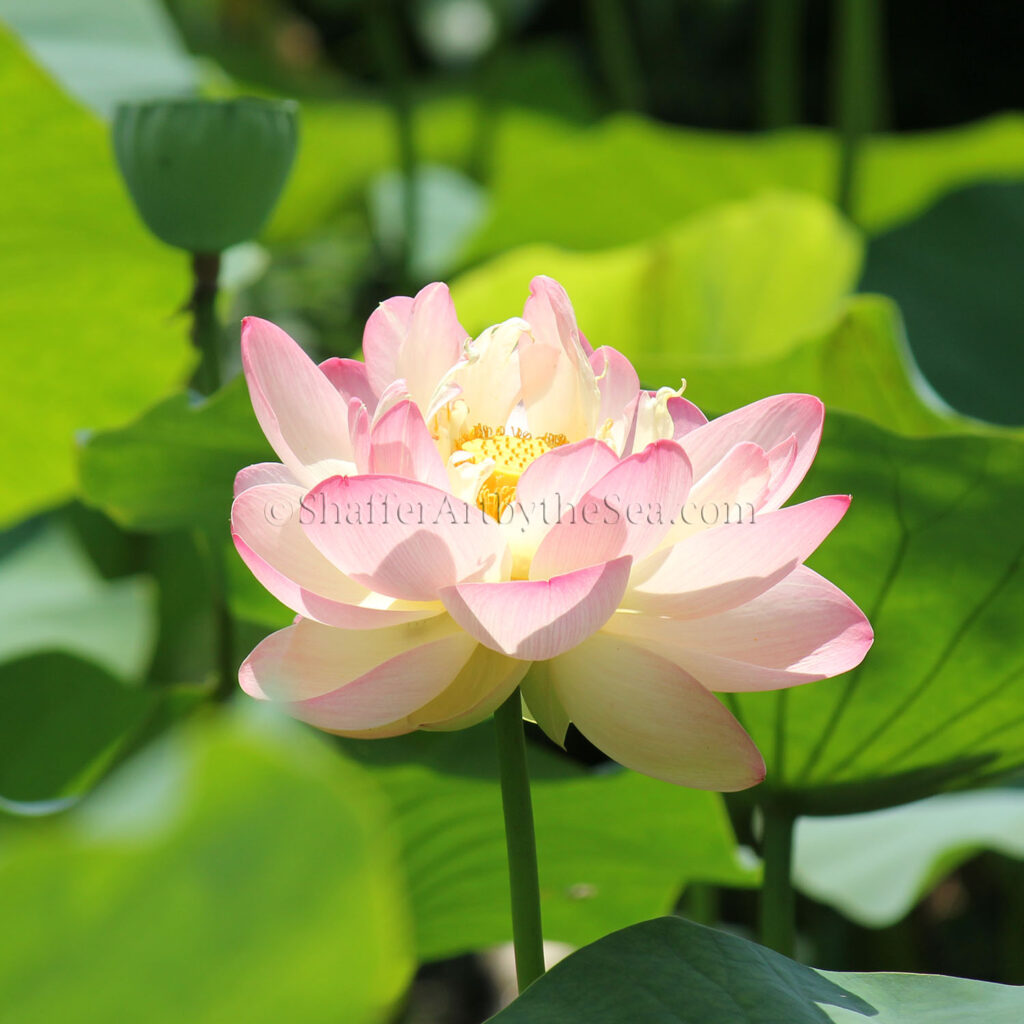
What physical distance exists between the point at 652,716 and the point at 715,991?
77 mm

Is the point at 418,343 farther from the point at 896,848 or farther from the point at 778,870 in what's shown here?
the point at 896,848

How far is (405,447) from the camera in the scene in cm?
30

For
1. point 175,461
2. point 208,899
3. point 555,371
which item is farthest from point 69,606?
point 208,899

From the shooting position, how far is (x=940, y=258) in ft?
3.29

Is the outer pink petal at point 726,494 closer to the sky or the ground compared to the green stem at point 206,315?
closer to the ground

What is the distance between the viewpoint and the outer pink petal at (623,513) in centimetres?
29

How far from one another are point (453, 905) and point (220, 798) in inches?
14.7

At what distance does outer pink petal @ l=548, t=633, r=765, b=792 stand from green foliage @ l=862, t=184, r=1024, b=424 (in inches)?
26.1

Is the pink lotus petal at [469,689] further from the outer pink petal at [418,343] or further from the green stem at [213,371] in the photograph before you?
the green stem at [213,371]

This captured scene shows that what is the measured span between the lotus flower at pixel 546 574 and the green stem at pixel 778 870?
154 millimetres

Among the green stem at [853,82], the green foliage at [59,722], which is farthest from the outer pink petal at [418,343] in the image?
the green stem at [853,82]

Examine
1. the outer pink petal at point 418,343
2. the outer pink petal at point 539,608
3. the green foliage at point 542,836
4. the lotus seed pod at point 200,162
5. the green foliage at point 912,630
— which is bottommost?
the green foliage at point 542,836

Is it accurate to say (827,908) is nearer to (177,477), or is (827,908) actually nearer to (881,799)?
(881,799)

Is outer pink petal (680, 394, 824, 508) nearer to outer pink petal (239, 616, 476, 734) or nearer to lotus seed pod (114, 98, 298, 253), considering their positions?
outer pink petal (239, 616, 476, 734)
